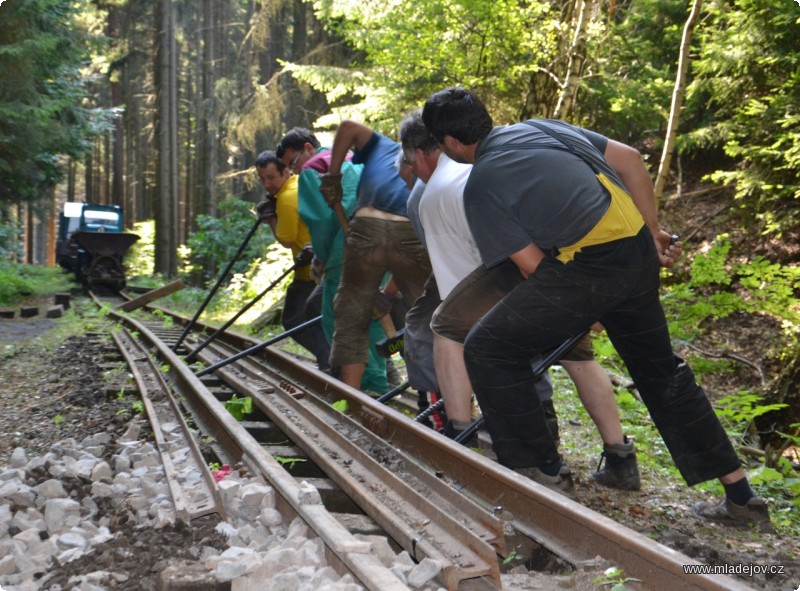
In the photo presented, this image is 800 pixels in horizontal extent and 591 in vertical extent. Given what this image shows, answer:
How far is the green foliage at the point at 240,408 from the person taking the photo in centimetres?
606

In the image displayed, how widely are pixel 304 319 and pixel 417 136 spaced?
3.76 m

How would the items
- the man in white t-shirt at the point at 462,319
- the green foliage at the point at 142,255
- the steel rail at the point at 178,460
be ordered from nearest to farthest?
the steel rail at the point at 178,460 < the man in white t-shirt at the point at 462,319 < the green foliage at the point at 142,255

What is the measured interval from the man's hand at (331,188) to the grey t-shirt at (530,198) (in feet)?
8.78

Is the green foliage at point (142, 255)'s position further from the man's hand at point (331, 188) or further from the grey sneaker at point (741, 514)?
the grey sneaker at point (741, 514)

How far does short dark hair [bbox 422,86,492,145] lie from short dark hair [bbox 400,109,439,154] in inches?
33.9

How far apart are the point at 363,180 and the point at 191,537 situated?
11.7 feet

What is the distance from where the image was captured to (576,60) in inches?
424

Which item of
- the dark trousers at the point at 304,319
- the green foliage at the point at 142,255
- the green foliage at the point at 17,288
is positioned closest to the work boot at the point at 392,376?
the dark trousers at the point at 304,319

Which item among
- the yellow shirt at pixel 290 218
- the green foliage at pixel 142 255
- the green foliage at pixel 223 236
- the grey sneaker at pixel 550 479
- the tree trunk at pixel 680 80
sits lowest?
the green foliage at pixel 142 255

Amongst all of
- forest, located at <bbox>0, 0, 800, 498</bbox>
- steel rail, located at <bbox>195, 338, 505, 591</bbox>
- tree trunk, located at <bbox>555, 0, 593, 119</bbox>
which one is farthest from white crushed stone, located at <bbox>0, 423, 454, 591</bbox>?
tree trunk, located at <bbox>555, 0, 593, 119</bbox>

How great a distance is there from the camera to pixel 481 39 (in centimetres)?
1225

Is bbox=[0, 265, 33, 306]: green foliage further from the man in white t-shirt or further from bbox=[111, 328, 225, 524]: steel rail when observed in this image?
the man in white t-shirt

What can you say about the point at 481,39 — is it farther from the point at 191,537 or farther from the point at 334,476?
the point at 191,537

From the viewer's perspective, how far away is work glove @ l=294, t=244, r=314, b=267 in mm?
7797
